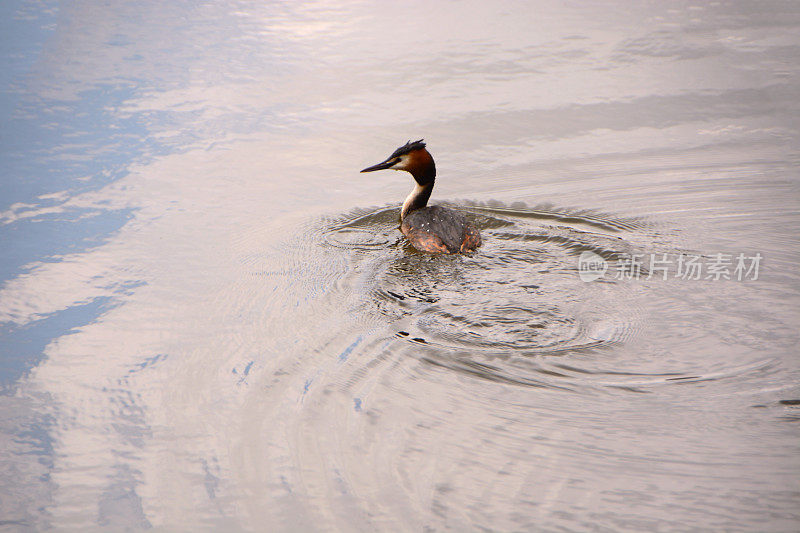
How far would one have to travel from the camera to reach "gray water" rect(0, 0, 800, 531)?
3768mm

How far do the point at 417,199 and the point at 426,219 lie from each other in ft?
1.46

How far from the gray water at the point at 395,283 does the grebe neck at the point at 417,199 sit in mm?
208

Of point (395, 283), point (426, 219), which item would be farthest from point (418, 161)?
point (395, 283)

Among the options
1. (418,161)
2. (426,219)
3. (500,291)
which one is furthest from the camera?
(418,161)

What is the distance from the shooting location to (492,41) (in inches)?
403

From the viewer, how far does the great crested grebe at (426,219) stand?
5922mm

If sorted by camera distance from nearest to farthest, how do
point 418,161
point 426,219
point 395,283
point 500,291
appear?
point 500,291 < point 395,283 < point 426,219 < point 418,161

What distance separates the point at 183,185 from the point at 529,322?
3.60 m

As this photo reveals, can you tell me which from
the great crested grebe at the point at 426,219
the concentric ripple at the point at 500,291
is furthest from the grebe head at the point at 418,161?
the concentric ripple at the point at 500,291

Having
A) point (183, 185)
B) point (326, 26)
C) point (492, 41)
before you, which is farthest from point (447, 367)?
point (326, 26)

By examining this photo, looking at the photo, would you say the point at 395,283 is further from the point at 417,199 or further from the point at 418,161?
the point at 418,161

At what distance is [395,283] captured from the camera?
18.3ft

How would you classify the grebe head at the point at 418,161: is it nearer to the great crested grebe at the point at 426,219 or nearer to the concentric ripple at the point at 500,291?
the great crested grebe at the point at 426,219

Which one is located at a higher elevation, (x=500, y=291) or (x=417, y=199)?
(x=417, y=199)
